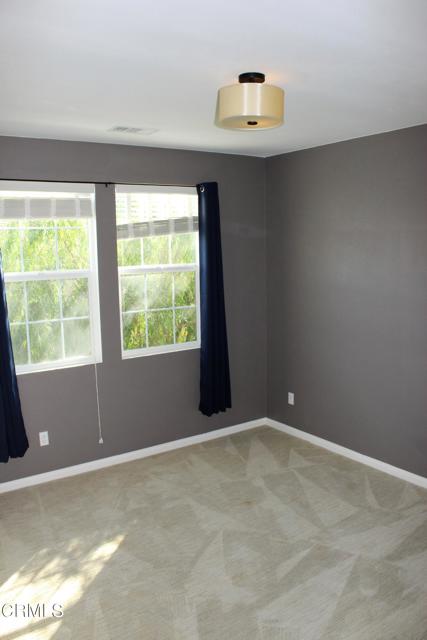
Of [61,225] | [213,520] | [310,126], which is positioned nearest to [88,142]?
[61,225]

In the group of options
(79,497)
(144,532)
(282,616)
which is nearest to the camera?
(282,616)

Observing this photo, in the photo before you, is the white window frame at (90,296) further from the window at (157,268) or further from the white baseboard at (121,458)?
the white baseboard at (121,458)

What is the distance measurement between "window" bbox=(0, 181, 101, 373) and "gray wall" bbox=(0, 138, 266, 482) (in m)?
0.09

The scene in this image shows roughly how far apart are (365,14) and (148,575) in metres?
2.87

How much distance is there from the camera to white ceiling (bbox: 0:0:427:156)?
1841 millimetres

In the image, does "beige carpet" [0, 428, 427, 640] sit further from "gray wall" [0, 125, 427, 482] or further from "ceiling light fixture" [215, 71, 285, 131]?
"ceiling light fixture" [215, 71, 285, 131]

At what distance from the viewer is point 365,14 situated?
187cm

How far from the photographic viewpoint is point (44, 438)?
432 centimetres

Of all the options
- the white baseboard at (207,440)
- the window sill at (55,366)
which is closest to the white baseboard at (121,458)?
the white baseboard at (207,440)

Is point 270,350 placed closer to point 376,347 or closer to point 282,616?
point 376,347

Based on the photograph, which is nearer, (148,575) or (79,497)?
(148,575)

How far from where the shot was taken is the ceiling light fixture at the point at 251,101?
2.48 m

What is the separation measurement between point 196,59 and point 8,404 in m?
2.75

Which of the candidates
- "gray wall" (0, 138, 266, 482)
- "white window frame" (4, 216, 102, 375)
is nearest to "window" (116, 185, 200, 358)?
"gray wall" (0, 138, 266, 482)
